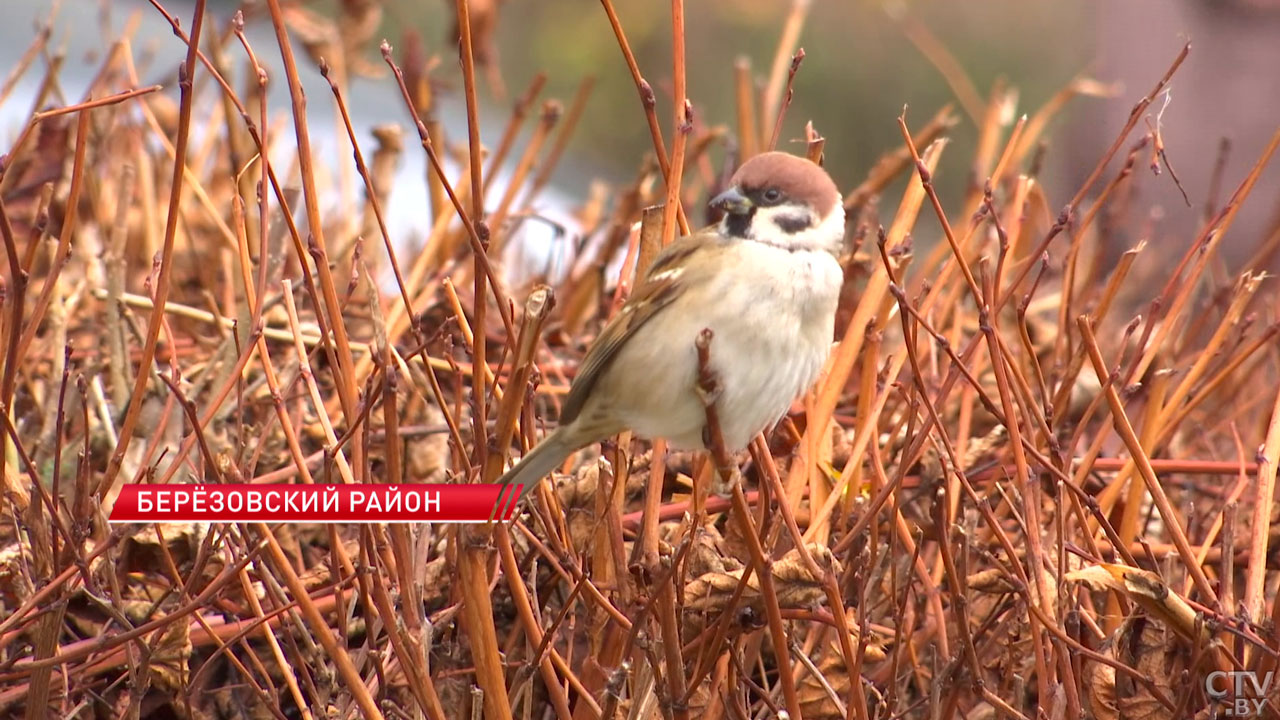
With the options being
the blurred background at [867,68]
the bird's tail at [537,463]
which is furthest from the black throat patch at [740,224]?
the blurred background at [867,68]

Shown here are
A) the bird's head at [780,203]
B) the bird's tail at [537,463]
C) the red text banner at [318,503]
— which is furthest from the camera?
the bird's head at [780,203]

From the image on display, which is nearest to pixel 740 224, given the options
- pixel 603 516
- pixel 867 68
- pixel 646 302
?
pixel 646 302

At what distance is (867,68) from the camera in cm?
1130

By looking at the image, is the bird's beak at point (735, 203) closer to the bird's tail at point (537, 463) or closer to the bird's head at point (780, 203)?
the bird's head at point (780, 203)

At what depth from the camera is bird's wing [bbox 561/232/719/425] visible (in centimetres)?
176

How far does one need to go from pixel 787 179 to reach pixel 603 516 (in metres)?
0.52

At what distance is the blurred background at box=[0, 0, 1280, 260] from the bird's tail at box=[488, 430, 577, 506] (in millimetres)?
4544

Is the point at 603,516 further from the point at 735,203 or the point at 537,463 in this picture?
the point at 735,203

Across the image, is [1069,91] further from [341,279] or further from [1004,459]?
[341,279]

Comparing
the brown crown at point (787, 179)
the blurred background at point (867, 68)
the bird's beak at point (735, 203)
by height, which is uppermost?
the blurred background at point (867, 68)

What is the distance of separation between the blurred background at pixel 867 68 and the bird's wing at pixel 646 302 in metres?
4.34

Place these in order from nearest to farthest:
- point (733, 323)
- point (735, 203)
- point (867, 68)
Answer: point (733, 323) → point (735, 203) → point (867, 68)

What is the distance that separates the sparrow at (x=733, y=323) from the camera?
1.69 m

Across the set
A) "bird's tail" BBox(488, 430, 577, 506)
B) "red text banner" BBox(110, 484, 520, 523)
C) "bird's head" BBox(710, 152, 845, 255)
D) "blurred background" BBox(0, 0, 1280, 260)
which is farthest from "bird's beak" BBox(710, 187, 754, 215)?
Result: "blurred background" BBox(0, 0, 1280, 260)
